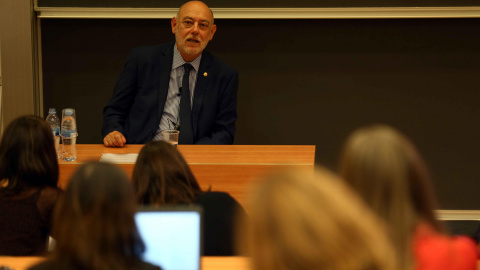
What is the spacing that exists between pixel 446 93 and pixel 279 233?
12.1 ft

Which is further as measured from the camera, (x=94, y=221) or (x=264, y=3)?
(x=264, y=3)

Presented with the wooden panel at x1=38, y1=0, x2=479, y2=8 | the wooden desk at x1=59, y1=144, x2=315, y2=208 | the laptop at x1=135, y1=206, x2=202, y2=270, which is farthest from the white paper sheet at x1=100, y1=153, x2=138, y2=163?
the laptop at x1=135, y1=206, x2=202, y2=270

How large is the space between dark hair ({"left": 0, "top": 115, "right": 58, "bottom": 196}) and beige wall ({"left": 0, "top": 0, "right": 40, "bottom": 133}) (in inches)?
77.4

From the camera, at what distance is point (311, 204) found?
3.33 ft

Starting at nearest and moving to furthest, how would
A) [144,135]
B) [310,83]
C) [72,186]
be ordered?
[72,186] < [144,135] < [310,83]

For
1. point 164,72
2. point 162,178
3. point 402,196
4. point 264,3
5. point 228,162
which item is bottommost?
point 228,162

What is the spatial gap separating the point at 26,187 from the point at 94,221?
930mm

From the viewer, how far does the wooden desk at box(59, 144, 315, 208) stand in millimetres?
3133

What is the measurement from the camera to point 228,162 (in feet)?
10.5

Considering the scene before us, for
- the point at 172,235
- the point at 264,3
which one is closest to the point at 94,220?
the point at 172,235

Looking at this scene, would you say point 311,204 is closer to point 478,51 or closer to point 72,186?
point 72,186

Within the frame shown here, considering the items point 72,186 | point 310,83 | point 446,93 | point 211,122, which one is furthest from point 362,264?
point 446,93

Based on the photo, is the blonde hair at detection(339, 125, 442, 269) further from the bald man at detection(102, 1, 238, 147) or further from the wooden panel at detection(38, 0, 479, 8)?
the wooden panel at detection(38, 0, 479, 8)

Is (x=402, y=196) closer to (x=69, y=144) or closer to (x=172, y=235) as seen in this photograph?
(x=172, y=235)
